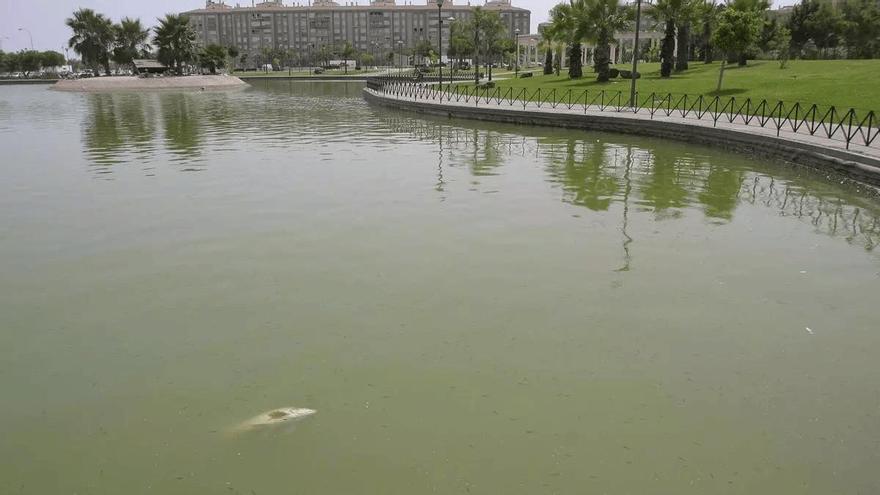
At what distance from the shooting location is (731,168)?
16922 millimetres

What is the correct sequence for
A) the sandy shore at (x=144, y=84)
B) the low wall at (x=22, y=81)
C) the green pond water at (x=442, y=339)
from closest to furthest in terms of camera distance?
the green pond water at (x=442, y=339) < the sandy shore at (x=144, y=84) < the low wall at (x=22, y=81)

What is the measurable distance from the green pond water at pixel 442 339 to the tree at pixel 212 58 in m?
91.2

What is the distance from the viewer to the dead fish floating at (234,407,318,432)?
5.17m

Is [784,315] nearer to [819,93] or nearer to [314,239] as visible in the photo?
[314,239]

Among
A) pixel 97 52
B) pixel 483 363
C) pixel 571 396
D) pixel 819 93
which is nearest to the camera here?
pixel 571 396

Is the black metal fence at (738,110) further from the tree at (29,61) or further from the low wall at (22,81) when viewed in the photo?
the tree at (29,61)

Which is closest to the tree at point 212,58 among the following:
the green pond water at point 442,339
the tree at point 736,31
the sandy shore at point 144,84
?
the sandy shore at point 144,84

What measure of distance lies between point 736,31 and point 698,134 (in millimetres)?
13260

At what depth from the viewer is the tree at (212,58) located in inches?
3878

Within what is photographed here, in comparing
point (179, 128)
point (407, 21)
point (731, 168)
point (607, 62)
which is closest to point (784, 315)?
point (731, 168)

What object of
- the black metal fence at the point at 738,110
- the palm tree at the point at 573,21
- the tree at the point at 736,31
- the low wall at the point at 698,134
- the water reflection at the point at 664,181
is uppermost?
the palm tree at the point at 573,21

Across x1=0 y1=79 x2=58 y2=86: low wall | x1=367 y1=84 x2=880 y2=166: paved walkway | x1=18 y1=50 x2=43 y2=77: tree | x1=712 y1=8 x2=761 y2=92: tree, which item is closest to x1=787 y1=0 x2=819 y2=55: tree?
x1=712 y1=8 x2=761 y2=92: tree

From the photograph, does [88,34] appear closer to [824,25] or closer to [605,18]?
[605,18]

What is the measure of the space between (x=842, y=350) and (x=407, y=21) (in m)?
182
